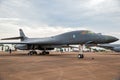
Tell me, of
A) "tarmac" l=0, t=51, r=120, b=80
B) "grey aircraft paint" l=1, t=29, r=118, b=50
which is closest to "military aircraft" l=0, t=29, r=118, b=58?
"grey aircraft paint" l=1, t=29, r=118, b=50

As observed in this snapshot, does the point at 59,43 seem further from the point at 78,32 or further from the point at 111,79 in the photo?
the point at 111,79

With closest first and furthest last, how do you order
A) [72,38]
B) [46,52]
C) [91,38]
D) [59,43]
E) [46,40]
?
[91,38]
[72,38]
[59,43]
[46,40]
[46,52]

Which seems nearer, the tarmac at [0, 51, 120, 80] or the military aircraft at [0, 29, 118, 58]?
the tarmac at [0, 51, 120, 80]

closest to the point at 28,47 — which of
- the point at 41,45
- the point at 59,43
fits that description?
the point at 41,45

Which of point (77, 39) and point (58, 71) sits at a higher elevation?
point (77, 39)

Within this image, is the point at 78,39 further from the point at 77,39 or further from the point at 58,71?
the point at 58,71

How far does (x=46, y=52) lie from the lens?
3594 cm

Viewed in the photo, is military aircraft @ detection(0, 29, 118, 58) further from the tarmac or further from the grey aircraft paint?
the tarmac

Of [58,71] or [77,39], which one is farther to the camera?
[77,39]

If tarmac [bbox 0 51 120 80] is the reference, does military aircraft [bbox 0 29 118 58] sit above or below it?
above

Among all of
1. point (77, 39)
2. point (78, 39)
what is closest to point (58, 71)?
point (78, 39)

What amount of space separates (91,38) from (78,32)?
2063 mm

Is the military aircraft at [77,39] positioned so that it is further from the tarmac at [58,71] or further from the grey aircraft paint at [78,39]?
the tarmac at [58,71]

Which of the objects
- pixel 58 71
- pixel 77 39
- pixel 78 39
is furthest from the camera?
pixel 77 39
